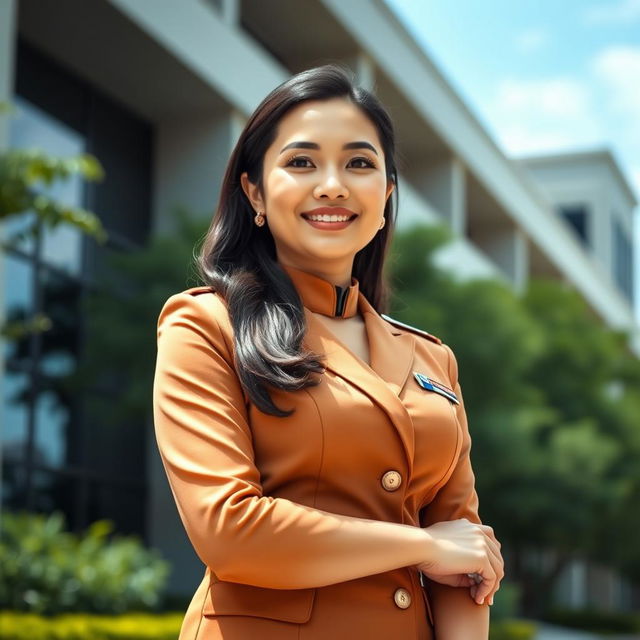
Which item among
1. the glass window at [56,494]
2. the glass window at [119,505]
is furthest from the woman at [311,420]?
the glass window at [119,505]

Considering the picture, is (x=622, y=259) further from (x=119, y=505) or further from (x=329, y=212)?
(x=329, y=212)

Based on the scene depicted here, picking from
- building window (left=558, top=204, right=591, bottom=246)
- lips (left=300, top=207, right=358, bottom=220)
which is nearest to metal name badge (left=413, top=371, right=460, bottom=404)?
lips (left=300, top=207, right=358, bottom=220)

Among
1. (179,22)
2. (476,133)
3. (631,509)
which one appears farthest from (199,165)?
(631,509)

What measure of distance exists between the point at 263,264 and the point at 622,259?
4383 cm

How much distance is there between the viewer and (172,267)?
13938 mm

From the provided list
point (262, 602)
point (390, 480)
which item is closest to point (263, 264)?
point (390, 480)

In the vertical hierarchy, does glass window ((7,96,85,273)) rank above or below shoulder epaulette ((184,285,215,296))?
above

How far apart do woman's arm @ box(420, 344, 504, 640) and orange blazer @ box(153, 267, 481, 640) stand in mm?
31

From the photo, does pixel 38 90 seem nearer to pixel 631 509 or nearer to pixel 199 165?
pixel 199 165

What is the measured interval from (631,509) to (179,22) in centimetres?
1625

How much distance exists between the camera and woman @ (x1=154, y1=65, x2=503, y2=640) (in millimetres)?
1868

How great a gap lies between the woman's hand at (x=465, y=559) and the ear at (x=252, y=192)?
696mm

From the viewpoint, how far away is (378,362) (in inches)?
85.4

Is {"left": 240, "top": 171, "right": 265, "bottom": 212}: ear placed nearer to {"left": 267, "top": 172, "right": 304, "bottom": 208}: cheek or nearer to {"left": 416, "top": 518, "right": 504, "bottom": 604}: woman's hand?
{"left": 267, "top": 172, "right": 304, "bottom": 208}: cheek
